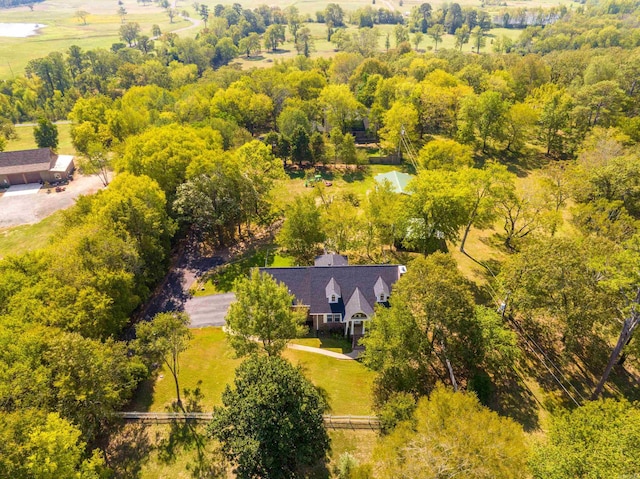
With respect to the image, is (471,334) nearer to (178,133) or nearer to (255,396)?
(255,396)

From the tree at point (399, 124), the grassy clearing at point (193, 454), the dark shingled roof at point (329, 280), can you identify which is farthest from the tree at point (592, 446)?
the tree at point (399, 124)

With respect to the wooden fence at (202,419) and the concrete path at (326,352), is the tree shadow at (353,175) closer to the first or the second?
the concrete path at (326,352)

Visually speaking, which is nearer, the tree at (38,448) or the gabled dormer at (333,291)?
the tree at (38,448)

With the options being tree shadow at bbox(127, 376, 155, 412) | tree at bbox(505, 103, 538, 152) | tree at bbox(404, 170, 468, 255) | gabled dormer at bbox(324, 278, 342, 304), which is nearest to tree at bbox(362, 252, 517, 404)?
gabled dormer at bbox(324, 278, 342, 304)

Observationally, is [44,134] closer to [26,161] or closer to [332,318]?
[26,161]

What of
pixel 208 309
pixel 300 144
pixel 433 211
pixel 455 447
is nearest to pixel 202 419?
pixel 208 309

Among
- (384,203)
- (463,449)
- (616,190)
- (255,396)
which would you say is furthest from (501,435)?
(616,190)

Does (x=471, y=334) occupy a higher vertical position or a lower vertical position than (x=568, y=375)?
higher
